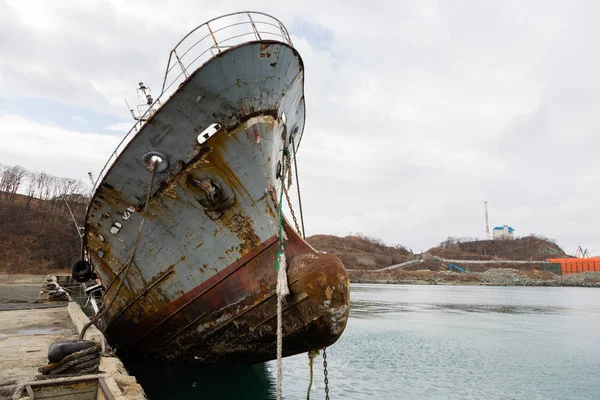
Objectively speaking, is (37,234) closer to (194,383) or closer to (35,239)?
(35,239)

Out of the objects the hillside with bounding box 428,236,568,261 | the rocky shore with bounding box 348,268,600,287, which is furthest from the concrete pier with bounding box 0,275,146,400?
the hillside with bounding box 428,236,568,261

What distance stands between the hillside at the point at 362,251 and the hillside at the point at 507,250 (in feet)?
37.7

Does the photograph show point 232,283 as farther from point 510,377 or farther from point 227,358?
point 510,377

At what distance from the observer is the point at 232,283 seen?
21.1 feet

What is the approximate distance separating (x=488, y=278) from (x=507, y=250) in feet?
159

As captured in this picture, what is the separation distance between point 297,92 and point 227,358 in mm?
5103

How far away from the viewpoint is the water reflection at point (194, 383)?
729 cm

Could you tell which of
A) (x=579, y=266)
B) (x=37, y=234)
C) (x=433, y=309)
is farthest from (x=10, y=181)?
(x=579, y=266)

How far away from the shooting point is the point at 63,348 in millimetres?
4621

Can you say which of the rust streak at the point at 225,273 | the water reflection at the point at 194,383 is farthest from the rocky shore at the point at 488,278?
the rust streak at the point at 225,273

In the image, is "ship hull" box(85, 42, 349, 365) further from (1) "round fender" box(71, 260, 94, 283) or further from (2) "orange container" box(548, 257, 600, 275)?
(2) "orange container" box(548, 257, 600, 275)

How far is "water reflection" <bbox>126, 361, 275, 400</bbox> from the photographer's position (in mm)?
7293

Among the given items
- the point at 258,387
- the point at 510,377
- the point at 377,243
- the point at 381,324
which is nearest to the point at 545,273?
the point at 377,243

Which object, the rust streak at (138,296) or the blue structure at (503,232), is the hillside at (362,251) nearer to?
the blue structure at (503,232)
